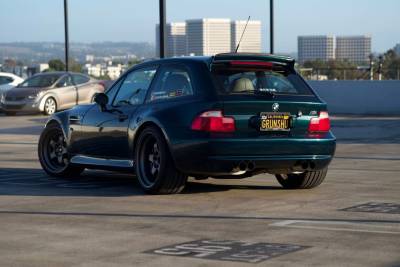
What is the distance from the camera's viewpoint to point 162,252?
526 centimetres

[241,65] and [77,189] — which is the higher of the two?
[241,65]

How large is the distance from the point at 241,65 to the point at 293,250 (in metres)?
3.28

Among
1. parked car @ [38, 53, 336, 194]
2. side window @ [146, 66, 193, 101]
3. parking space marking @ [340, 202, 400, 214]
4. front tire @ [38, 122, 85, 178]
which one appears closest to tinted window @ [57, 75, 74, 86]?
front tire @ [38, 122, 85, 178]

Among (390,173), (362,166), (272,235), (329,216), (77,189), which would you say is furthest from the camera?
(362,166)

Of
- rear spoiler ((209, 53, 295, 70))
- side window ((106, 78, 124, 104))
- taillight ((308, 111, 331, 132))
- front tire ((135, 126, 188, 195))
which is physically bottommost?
front tire ((135, 126, 188, 195))

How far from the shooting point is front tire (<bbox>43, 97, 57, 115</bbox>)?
90.2 feet

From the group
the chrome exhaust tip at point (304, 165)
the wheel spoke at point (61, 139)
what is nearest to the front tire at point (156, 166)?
the chrome exhaust tip at point (304, 165)

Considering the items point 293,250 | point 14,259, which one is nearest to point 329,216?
point 293,250

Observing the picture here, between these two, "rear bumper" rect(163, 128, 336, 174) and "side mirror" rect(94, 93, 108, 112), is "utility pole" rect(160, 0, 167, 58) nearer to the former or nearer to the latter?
"side mirror" rect(94, 93, 108, 112)

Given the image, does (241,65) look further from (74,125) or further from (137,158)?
(74,125)

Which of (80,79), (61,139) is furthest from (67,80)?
(61,139)

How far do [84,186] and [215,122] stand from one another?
2.33m

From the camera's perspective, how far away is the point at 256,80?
829 centimetres

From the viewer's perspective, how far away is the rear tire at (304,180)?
8797mm
